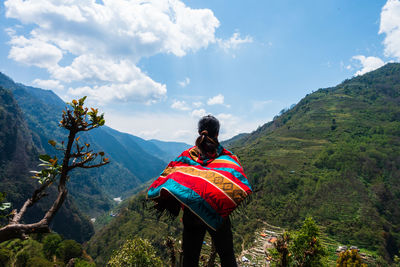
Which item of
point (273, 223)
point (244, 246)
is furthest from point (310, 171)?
point (244, 246)

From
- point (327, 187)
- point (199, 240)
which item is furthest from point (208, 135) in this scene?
point (327, 187)

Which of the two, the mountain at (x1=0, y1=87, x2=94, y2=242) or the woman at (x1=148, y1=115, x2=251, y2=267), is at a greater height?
the woman at (x1=148, y1=115, x2=251, y2=267)

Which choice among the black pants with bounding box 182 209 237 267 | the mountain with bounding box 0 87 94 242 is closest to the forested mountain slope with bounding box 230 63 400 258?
the black pants with bounding box 182 209 237 267

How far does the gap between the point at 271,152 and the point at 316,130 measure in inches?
1446

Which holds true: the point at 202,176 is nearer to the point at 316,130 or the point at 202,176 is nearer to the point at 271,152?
the point at 271,152

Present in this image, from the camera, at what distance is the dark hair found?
286cm

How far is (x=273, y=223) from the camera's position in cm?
6656

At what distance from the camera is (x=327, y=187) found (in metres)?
72.4

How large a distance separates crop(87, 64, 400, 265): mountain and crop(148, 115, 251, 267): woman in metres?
54.0

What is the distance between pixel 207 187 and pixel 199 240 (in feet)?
2.76

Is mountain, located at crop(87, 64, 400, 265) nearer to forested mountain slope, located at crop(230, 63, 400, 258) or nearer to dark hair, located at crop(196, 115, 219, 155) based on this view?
forested mountain slope, located at crop(230, 63, 400, 258)

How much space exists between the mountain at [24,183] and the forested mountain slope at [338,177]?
332ft

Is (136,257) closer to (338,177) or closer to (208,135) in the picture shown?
(208,135)

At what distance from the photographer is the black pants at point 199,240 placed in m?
2.48
